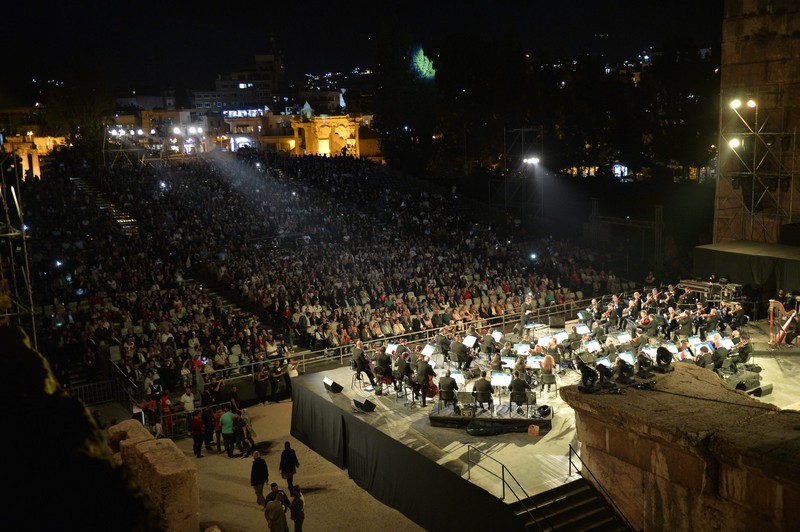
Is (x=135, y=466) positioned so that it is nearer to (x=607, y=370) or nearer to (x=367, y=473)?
(x=367, y=473)

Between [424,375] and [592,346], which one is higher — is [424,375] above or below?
below

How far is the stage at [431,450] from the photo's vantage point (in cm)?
1278

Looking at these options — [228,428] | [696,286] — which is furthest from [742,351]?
[228,428]

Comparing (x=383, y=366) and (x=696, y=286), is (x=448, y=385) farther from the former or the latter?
(x=696, y=286)

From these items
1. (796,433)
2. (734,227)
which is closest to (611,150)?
(734,227)

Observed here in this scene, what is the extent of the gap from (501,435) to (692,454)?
5109 mm

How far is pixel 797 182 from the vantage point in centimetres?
2555

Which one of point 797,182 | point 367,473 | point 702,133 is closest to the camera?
point 367,473

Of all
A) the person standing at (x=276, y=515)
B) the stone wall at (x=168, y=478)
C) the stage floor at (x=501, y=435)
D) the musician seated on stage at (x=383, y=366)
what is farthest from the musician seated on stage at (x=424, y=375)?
the stone wall at (x=168, y=478)

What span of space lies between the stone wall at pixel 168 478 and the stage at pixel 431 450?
410 centimetres

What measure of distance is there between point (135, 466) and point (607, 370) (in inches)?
346

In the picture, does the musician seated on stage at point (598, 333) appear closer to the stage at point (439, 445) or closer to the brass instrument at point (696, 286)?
the stage at point (439, 445)

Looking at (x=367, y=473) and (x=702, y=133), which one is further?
(x=702, y=133)

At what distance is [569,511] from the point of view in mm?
12312
